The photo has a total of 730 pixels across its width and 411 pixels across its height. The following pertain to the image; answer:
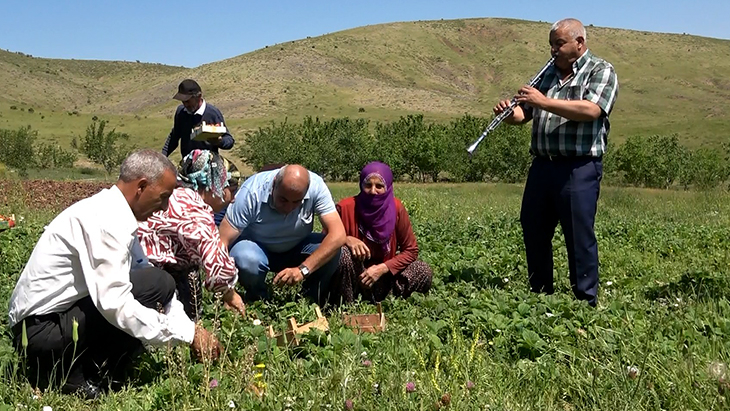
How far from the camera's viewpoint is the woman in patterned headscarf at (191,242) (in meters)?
3.86

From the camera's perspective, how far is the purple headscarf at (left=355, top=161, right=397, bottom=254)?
5066mm

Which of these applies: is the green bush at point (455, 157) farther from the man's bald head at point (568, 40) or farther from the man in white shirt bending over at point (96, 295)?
the man in white shirt bending over at point (96, 295)

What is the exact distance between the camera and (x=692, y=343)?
336 cm

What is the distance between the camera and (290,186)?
4531 mm

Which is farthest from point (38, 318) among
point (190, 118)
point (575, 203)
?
point (190, 118)

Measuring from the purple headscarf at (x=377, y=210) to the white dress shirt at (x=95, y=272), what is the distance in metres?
2.12

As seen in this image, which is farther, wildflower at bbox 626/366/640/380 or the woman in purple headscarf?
the woman in purple headscarf

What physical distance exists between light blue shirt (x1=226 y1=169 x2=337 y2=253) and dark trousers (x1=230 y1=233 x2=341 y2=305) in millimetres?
134

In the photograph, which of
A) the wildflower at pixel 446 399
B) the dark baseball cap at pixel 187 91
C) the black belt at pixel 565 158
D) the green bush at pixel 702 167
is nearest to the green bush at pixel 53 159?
the dark baseball cap at pixel 187 91

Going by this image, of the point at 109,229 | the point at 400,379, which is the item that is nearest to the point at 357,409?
the point at 400,379

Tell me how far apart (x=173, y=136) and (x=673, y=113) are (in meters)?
102

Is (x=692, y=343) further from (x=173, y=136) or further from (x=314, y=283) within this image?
(x=173, y=136)

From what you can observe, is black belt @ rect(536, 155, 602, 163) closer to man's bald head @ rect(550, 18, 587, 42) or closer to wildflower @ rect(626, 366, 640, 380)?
man's bald head @ rect(550, 18, 587, 42)

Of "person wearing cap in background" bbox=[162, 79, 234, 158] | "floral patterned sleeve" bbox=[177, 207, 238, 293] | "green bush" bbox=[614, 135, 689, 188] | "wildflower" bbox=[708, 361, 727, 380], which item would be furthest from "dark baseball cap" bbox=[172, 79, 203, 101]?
"green bush" bbox=[614, 135, 689, 188]
